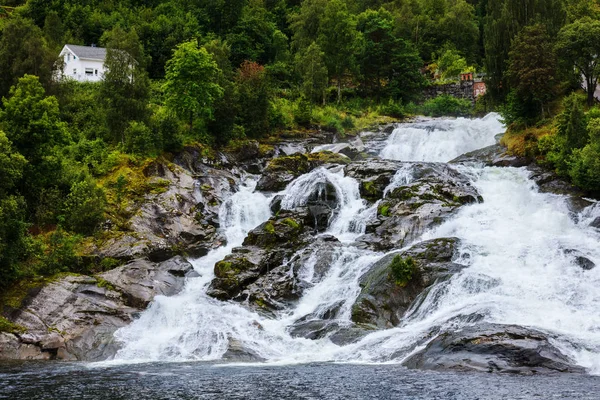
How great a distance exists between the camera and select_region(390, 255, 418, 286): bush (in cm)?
2675

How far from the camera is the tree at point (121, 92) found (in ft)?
135

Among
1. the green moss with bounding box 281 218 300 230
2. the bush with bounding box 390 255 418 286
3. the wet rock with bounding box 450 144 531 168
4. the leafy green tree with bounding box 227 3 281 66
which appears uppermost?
the leafy green tree with bounding box 227 3 281 66

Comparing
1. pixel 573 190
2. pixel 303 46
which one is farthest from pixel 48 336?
pixel 303 46

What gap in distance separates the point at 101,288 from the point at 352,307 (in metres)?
12.2

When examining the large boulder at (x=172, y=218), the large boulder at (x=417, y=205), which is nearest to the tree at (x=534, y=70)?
the large boulder at (x=417, y=205)

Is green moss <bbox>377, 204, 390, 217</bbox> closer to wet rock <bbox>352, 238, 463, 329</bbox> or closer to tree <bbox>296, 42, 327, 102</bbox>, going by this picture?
wet rock <bbox>352, 238, 463, 329</bbox>

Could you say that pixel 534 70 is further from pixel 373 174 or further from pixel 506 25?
pixel 373 174

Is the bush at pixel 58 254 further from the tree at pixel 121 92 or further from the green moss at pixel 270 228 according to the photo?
the tree at pixel 121 92

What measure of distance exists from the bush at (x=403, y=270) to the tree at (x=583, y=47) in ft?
79.1

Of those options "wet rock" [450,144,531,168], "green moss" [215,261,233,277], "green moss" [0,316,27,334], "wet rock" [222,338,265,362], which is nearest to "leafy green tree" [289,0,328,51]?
"wet rock" [450,144,531,168]

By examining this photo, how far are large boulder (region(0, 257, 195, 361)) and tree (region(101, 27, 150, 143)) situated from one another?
14402mm

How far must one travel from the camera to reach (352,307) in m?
26.8

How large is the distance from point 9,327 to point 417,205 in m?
22.2

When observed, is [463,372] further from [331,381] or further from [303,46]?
[303,46]
